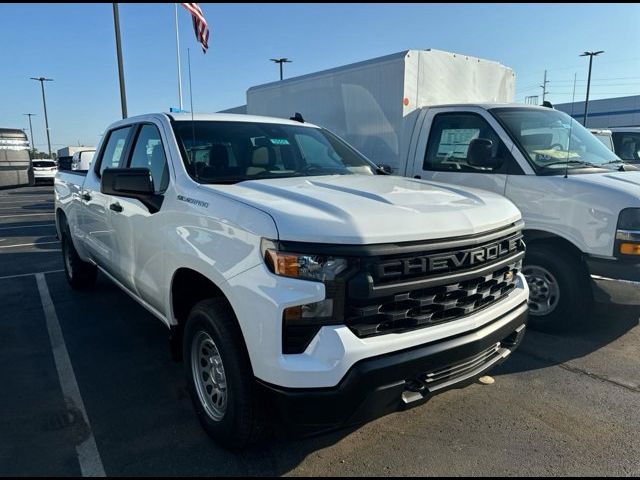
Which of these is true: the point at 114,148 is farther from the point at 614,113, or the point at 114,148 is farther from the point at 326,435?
the point at 614,113

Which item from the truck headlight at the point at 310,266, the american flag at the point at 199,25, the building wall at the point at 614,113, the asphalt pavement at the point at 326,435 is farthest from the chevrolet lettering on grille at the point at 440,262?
the building wall at the point at 614,113

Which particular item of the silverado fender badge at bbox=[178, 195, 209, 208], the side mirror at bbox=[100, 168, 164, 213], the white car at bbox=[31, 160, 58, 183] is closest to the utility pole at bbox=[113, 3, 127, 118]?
the side mirror at bbox=[100, 168, 164, 213]

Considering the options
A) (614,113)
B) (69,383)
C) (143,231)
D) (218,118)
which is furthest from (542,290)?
(614,113)

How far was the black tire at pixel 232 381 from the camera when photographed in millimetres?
2436

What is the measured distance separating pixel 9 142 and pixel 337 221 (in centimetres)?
1131

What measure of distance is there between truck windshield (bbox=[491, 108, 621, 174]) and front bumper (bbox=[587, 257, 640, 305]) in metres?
0.96

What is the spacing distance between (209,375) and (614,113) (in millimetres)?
58376

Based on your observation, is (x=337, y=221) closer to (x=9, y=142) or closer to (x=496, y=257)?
(x=496, y=257)

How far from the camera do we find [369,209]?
244cm

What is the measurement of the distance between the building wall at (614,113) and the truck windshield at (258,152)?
5127 cm

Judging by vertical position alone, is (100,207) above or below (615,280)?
A: above

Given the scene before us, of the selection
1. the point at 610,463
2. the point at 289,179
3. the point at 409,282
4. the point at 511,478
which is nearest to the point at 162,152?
the point at 289,179

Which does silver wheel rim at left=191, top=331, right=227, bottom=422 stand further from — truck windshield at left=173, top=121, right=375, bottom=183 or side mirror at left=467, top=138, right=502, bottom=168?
side mirror at left=467, top=138, right=502, bottom=168

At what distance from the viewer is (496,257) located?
9.21 feet
